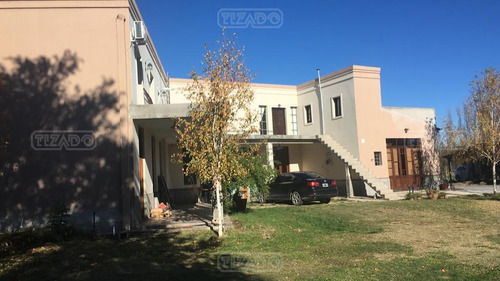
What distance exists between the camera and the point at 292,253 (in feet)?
24.1

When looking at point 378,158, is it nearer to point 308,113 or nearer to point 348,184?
point 348,184

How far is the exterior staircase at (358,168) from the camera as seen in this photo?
1752 centimetres

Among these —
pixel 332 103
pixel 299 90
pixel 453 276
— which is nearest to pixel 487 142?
pixel 332 103

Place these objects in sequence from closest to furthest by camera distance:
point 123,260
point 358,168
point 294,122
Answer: point 123,260 < point 358,168 < point 294,122

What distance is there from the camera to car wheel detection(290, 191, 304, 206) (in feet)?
52.3

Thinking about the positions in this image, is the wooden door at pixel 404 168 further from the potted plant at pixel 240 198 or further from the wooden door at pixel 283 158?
the potted plant at pixel 240 198

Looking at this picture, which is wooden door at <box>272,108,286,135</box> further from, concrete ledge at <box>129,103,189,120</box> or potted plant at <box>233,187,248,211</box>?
concrete ledge at <box>129,103,189,120</box>

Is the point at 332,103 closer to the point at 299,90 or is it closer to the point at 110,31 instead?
the point at 299,90

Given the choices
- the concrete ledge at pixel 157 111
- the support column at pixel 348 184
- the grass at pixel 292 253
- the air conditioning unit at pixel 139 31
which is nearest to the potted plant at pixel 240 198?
the grass at pixel 292 253

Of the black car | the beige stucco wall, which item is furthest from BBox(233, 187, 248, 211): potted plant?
the beige stucco wall

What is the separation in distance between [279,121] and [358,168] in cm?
611

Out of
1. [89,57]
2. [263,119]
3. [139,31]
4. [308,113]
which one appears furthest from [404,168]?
[89,57]

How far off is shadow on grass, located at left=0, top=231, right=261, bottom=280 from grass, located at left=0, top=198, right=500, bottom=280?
0.05ft

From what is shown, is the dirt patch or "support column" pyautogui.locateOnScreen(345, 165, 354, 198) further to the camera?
"support column" pyautogui.locateOnScreen(345, 165, 354, 198)
